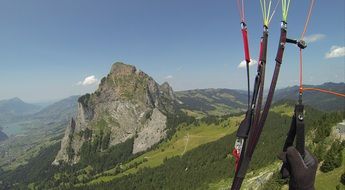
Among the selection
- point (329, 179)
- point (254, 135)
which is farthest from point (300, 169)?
point (329, 179)

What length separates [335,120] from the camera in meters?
105

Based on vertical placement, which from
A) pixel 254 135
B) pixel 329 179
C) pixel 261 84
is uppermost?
pixel 261 84

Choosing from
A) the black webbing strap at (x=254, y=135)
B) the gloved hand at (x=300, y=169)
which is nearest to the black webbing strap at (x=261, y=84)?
the black webbing strap at (x=254, y=135)

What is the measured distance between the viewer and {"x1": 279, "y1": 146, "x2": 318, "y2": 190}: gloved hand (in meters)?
6.81

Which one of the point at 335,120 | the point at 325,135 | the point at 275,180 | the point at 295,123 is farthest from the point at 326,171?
the point at 295,123

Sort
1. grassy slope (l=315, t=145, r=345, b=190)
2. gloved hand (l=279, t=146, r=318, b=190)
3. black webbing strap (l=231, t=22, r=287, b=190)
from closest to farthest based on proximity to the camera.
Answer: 1. black webbing strap (l=231, t=22, r=287, b=190)
2. gloved hand (l=279, t=146, r=318, b=190)
3. grassy slope (l=315, t=145, r=345, b=190)

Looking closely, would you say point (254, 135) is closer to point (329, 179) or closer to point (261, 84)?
point (261, 84)

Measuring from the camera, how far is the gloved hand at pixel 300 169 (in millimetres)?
6809

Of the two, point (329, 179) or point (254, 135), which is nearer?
point (254, 135)

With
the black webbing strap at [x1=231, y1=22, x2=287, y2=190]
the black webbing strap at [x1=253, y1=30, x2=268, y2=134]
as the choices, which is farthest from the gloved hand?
the black webbing strap at [x1=253, y1=30, x2=268, y2=134]

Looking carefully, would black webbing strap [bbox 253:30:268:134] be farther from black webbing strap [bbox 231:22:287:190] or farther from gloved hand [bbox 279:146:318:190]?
gloved hand [bbox 279:146:318:190]

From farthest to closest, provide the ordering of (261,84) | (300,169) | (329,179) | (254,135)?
1. (329,179)
2. (300,169)
3. (261,84)
4. (254,135)

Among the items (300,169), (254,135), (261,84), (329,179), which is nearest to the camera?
(254,135)

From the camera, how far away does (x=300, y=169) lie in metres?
6.84
